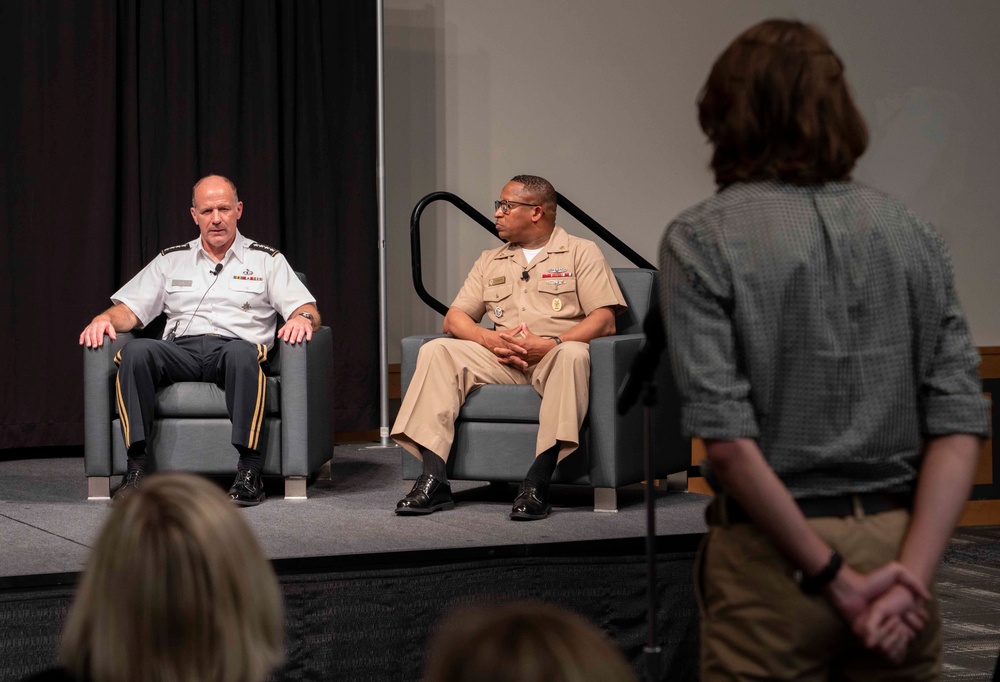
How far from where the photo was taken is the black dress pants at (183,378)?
3.79 metres

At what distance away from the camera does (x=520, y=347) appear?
380 cm

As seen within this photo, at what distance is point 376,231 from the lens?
17.5 feet

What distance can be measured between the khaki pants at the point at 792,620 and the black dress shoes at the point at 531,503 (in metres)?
2.27

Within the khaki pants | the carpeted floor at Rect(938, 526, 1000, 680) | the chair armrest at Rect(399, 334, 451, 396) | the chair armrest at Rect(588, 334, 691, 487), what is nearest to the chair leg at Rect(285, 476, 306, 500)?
the chair armrest at Rect(399, 334, 451, 396)

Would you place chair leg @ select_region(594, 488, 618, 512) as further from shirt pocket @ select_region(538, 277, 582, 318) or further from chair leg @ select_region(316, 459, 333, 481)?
chair leg @ select_region(316, 459, 333, 481)

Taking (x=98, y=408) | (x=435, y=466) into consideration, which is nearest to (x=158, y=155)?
(x=98, y=408)

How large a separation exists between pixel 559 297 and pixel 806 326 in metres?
2.76

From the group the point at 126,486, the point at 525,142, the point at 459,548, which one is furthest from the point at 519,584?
the point at 525,142

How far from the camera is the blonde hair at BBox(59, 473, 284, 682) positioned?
0.94m

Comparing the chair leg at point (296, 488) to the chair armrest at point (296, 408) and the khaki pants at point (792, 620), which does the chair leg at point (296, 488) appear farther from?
the khaki pants at point (792, 620)

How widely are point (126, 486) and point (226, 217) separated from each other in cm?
104

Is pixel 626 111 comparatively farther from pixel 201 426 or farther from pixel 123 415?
pixel 123 415

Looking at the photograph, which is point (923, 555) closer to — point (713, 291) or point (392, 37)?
point (713, 291)

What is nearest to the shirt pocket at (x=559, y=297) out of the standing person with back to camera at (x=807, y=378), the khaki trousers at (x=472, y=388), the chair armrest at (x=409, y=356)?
the khaki trousers at (x=472, y=388)
